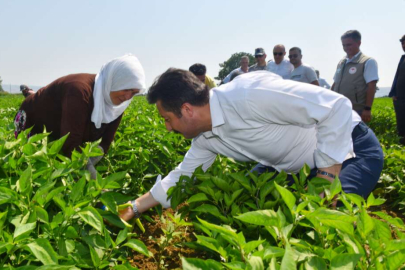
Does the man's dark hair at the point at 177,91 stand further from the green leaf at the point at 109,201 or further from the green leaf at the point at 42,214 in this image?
the green leaf at the point at 42,214

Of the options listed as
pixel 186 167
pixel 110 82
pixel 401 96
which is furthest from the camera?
pixel 401 96

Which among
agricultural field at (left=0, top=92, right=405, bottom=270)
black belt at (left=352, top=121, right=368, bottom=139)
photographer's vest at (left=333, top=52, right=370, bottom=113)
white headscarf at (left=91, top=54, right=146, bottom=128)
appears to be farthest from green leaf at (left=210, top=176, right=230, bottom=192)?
photographer's vest at (left=333, top=52, right=370, bottom=113)

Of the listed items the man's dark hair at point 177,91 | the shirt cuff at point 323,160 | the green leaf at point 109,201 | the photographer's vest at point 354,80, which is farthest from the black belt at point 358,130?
the photographer's vest at point 354,80

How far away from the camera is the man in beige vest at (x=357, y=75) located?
470 centimetres

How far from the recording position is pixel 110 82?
8.89 feet

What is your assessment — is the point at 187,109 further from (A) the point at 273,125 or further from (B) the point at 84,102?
(B) the point at 84,102

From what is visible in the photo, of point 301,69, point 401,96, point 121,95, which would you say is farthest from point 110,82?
point 401,96

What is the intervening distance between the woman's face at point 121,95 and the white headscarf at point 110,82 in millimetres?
32

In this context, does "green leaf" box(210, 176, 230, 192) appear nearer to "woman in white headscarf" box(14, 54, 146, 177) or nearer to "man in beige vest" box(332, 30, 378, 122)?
"woman in white headscarf" box(14, 54, 146, 177)

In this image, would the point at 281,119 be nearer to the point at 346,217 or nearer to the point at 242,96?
the point at 242,96

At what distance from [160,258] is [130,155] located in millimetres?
926

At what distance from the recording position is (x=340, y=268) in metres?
0.79

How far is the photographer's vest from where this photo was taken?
191 inches

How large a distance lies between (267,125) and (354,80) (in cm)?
354
